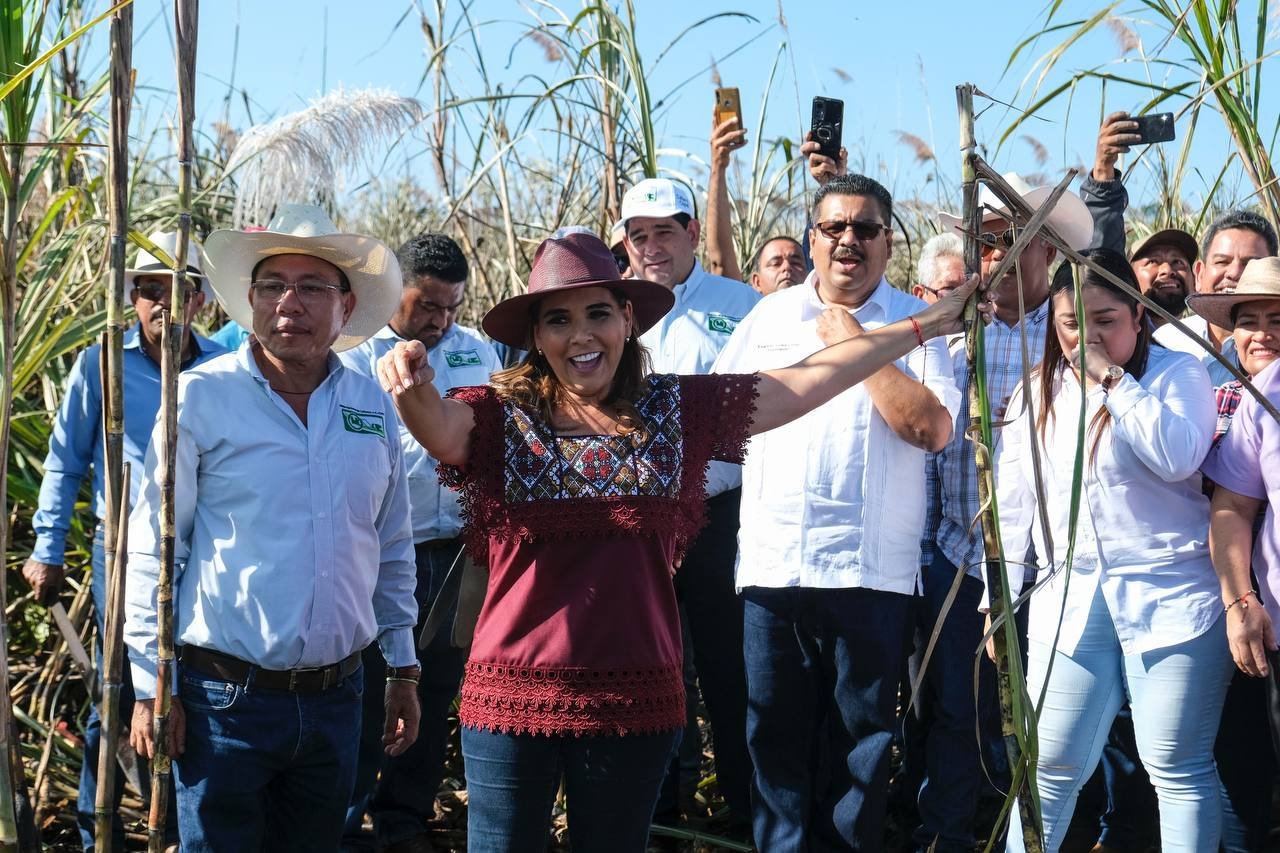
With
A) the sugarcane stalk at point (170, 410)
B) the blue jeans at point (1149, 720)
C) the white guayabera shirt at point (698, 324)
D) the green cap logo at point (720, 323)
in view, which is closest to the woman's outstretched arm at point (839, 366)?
the blue jeans at point (1149, 720)

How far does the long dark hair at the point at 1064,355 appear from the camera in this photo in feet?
11.4

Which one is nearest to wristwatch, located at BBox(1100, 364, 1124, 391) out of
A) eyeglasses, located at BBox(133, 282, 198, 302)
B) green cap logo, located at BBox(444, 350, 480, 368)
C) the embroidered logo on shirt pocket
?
green cap logo, located at BBox(444, 350, 480, 368)

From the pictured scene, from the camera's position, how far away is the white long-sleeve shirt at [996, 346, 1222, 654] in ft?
11.0

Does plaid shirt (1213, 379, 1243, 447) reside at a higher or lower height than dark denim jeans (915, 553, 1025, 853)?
higher

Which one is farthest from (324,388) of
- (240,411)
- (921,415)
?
(921,415)

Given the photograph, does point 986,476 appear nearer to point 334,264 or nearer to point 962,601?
point 334,264

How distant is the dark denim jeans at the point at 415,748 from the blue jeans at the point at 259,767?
1.12 m

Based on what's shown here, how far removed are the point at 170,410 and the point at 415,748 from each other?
6.79 feet

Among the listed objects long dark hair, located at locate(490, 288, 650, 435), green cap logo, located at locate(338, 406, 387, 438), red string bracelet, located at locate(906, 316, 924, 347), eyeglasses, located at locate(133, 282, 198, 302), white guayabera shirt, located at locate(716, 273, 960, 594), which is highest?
eyeglasses, located at locate(133, 282, 198, 302)

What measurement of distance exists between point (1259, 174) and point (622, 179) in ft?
8.20

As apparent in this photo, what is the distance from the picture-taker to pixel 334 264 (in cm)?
316

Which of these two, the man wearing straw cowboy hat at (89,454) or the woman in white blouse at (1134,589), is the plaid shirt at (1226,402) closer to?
the woman in white blouse at (1134,589)

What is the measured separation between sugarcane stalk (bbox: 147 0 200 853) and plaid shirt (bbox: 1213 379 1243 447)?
2.79 m

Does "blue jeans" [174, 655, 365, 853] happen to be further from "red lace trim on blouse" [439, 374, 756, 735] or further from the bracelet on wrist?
the bracelet on wrist
